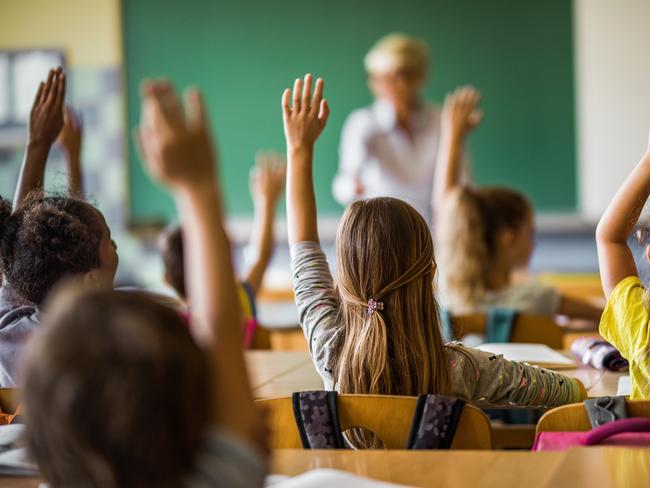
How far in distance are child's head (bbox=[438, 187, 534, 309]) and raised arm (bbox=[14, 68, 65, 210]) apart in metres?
1.51

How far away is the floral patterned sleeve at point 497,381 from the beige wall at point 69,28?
538 cm

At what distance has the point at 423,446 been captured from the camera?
1.48 m

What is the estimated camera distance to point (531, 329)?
2994mm

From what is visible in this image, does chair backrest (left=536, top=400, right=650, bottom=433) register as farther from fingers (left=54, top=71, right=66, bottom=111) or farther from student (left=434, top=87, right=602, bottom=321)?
student (left=434, top=87, right=602, bottom=321)

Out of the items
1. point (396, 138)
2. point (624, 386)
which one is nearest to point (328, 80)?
point (396, 138)

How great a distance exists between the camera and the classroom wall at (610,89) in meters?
6.04

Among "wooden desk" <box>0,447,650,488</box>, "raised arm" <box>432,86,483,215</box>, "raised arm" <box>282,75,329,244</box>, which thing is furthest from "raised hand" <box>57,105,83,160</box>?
"wooden desk" <box>0,447,650,488</box>

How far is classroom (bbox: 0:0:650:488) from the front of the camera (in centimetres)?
87

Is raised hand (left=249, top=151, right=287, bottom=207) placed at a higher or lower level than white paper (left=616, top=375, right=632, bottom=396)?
higher

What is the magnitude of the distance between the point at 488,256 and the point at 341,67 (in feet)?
10.8

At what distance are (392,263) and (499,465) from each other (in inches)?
22.9

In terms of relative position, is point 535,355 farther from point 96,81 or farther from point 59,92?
point 96,81

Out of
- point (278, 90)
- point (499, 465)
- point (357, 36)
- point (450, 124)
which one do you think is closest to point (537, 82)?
point (357, 36)

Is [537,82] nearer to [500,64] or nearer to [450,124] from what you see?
[500,64]
